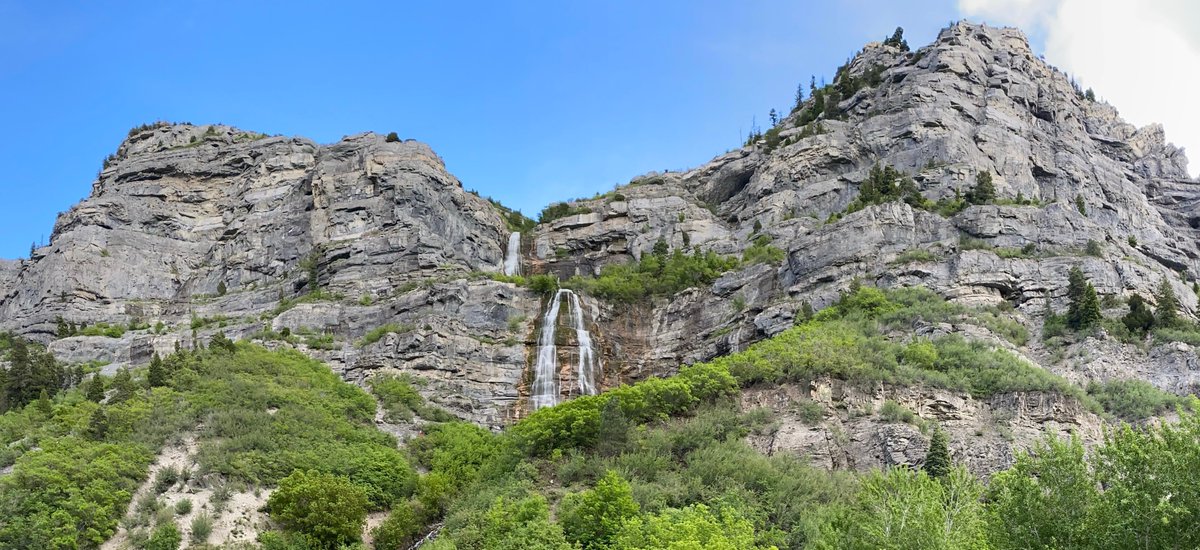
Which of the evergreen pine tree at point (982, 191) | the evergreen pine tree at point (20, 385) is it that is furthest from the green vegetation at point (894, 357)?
the evergreen pine tree at point (20, 385)

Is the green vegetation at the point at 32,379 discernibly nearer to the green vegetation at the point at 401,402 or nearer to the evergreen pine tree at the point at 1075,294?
the green vegetation at the point at 401,402

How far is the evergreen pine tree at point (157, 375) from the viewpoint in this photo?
193 feet

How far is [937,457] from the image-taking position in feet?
146

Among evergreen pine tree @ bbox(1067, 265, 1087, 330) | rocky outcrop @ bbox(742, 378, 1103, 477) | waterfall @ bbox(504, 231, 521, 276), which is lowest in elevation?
rocky outcrop @ bbox(742, 378, 1103, 477)

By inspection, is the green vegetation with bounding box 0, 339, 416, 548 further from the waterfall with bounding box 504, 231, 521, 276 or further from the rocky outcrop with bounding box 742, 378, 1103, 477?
the waterfall with bounding box 504, 231, 521, 276

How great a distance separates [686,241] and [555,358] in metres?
22.9

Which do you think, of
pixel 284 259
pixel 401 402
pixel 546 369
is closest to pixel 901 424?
pixel 546 369

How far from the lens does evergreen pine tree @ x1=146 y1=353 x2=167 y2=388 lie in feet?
193

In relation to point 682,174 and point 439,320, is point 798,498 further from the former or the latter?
point 682,174

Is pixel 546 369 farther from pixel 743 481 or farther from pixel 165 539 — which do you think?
pixel 165 539

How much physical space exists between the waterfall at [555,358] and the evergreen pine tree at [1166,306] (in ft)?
116

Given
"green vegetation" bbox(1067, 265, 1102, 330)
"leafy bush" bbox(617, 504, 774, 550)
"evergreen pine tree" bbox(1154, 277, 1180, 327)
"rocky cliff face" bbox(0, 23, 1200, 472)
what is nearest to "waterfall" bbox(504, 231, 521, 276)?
"rocky cliff face" bbox(0, 23, 1200, 472)

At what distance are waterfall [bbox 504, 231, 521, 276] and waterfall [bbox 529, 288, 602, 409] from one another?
12.5 meters

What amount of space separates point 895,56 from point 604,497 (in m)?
82.2
